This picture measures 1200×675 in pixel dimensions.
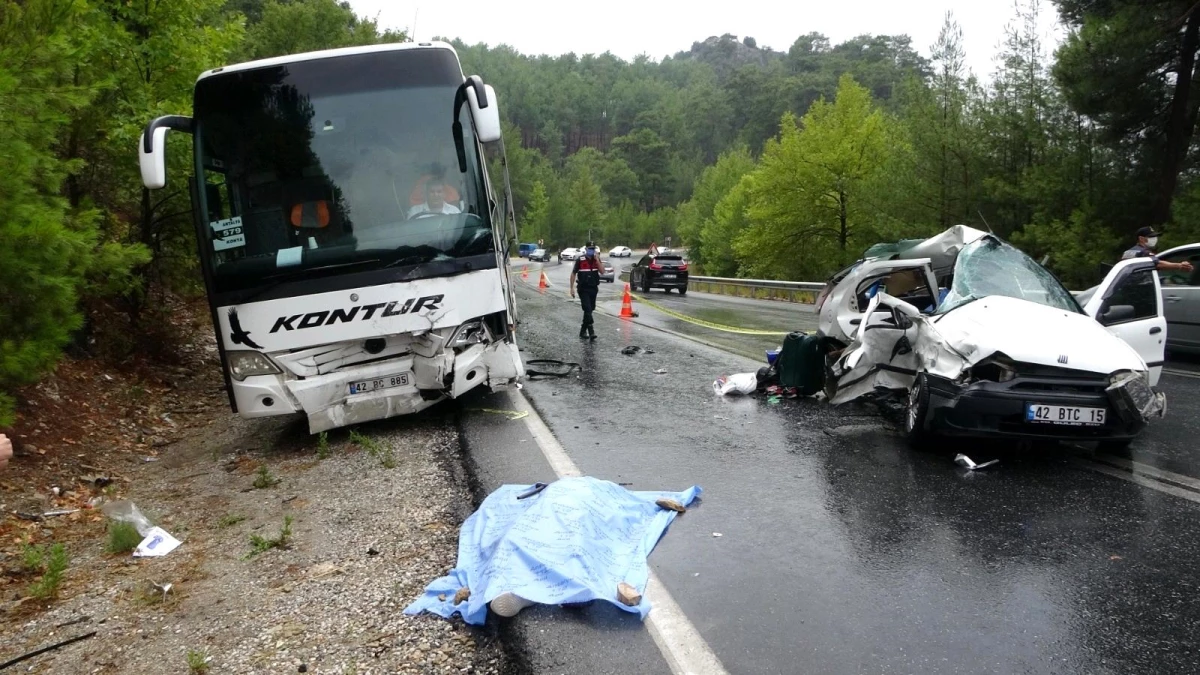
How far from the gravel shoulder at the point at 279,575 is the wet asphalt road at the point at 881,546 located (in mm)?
513

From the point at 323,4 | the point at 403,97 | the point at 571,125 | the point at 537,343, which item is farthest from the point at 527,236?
the point at 403,97

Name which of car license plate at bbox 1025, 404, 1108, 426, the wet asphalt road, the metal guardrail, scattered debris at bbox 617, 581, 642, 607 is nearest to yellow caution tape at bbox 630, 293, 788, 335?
the wet asphalt road

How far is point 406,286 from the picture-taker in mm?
7070

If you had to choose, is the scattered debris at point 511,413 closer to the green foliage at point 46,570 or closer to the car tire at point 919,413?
the car tire at point 919,413

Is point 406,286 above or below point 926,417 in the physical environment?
above

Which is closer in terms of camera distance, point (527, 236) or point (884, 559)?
point (884, 559)

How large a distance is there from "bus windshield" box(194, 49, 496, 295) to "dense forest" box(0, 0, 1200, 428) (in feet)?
3.12

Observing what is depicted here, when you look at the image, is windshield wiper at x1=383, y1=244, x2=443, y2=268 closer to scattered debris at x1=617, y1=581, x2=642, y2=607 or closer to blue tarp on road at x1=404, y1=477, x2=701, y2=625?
blue tarp on road at x1=404, y1=477, x2=701, y2=625

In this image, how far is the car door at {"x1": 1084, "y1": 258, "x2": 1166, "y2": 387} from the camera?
774 centimetres

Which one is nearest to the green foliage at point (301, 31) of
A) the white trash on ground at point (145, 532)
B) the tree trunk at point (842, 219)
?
the white trash on ground at point (145, 532)

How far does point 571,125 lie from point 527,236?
220 feet

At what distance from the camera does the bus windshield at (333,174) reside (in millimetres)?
7035

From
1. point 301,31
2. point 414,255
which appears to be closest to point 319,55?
point 414,255

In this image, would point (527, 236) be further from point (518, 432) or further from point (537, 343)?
point (518, 432)
